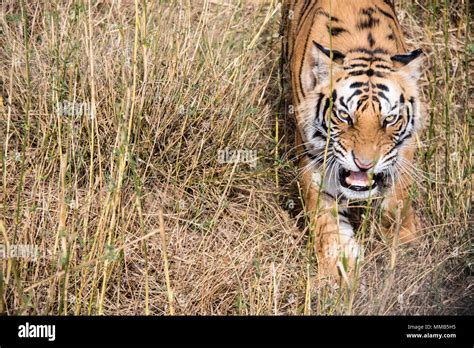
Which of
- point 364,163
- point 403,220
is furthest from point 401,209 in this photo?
point 364,163

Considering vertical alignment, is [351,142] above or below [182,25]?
below

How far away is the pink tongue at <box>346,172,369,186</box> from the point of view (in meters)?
3.52

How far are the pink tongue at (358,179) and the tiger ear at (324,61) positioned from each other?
0.42 metres

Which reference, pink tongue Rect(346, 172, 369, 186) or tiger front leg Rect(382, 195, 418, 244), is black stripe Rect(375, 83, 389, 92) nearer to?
pink tongue Rect(346, 172, 369, 186)

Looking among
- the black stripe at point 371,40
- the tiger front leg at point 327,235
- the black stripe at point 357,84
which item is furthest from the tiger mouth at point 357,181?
the black stripe at point 371,40

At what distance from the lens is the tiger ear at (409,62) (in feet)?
11.7

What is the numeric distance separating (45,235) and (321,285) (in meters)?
1.08

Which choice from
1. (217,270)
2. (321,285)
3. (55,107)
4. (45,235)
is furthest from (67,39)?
(321,285)

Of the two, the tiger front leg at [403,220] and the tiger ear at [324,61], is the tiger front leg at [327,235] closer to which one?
the tiger front leg at [403,220]

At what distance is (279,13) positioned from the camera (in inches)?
188

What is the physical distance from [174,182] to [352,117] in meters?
0.83

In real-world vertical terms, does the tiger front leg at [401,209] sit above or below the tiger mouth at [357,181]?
below

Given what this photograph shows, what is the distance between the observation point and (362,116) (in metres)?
3.45
